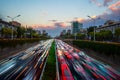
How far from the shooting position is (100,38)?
123750 mm

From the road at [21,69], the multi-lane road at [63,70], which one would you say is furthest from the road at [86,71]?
the road at [21,69]

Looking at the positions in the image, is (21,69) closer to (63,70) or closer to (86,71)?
(63,70)

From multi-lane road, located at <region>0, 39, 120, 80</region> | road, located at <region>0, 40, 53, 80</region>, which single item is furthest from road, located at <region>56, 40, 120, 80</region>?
road, located at <region>0, 40, 53, 80</region>

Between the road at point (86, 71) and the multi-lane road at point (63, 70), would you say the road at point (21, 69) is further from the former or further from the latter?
the road at point (86, 71)

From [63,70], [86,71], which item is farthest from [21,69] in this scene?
[86,71]

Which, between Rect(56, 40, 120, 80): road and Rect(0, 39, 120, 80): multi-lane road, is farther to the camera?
Rect(56, 40, 120, 80): road

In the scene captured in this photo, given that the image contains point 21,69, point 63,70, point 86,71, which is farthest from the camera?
point 21,69

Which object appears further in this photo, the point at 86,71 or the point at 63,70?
the point at 63,70

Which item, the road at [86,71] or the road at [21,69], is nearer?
the road at [21,69]

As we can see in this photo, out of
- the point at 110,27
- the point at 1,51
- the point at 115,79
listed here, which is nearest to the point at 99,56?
the point at 1,51

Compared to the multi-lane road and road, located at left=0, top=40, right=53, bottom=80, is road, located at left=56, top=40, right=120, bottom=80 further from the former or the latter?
road, located at left=0, top=40, right=53, bottom=80

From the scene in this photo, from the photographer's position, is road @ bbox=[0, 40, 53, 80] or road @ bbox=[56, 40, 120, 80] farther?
road @ bbox=[56, 40, 120, 80]

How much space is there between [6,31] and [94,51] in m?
71.8

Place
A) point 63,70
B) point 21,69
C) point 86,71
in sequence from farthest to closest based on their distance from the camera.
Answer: point 21,69 → point 63,70 → point 86,71
